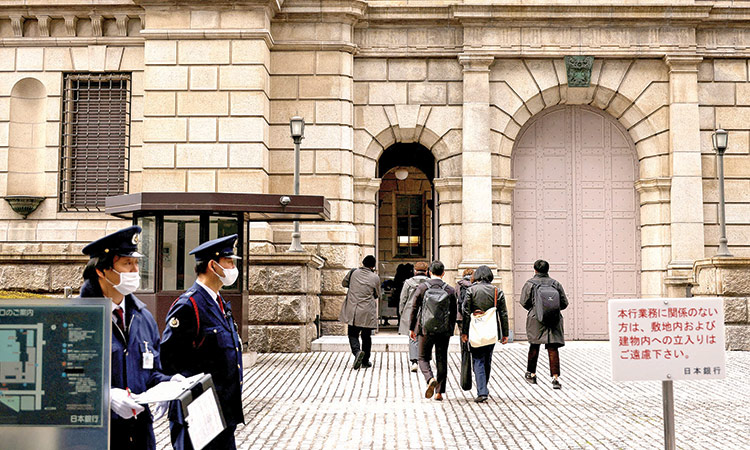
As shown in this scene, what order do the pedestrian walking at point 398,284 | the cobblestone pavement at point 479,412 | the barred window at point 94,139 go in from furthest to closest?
Result: the pedestrian walking at point 398,284
the barred window at point 94,139
the cobblestone pavement at point 479,412

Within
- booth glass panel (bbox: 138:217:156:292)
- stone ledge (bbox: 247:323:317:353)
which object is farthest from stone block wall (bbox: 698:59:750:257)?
booth glass panel (bbox: 138:217:156:292)

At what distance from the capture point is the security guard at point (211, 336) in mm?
→ 5270

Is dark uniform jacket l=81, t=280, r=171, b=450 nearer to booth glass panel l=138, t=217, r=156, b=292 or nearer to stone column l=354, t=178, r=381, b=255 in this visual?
booth glass panel l=138, t=217, r=156, b=292

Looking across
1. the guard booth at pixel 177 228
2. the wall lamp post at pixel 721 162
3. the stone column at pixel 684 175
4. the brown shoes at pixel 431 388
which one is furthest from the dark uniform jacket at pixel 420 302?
the stone column at pixel 684 175

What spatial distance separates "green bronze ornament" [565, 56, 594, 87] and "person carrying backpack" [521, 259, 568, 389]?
8.74 metres

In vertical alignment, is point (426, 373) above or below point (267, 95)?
below

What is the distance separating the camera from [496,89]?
20562 millimetres

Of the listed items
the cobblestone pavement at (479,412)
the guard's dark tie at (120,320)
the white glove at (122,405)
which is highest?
the guard's dark tie at (120,320)

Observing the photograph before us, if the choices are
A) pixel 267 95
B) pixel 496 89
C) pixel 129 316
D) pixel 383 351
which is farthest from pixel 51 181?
pixel 129 316

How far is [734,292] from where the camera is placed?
1734cm

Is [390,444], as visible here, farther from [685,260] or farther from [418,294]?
[685,260]

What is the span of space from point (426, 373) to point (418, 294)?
1.17 metres

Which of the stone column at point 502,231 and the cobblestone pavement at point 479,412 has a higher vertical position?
the stone column at point 502,231

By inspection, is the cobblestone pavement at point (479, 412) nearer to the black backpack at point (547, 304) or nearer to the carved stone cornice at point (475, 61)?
the black backpack at point (547, 304)
